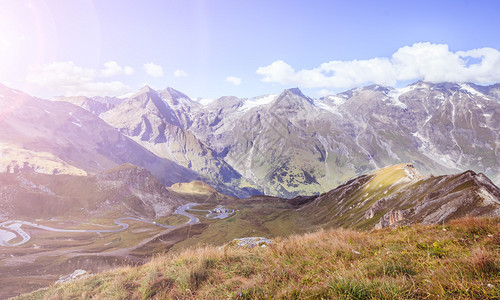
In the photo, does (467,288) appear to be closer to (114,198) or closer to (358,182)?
(358,182)

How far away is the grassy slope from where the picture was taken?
202 inches

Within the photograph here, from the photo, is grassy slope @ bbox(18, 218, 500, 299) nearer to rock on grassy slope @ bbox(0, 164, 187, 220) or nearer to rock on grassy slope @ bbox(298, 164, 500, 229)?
rock on grassy slope @ bbox(298, 164, 500, 229)

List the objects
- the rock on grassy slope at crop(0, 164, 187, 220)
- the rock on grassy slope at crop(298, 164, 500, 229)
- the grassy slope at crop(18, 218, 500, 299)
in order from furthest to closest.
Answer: the rock on grassy slope at crop(0, 164, 187, 220) → the rock on grassy slope at crop(298, 164, 500, 229) → the grassy slope at crop(18, 218, 500, 299)

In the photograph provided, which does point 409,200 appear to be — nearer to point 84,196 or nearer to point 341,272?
point 341,272

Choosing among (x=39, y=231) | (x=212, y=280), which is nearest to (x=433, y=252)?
(x=212, y=280)

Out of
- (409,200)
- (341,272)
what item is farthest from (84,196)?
(341,272)

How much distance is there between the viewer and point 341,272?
A: 6.45m

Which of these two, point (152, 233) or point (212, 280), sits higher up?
point (212, 280)

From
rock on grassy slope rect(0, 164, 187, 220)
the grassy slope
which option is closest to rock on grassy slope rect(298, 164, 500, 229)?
the grassy slope

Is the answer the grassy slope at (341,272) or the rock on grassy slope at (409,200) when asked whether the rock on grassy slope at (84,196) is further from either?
the grassy slope at (341,272)

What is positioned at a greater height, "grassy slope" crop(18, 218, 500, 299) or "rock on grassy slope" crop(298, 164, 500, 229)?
"grassy slope" crop(18, 218, 500, 299)

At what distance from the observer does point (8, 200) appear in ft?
403

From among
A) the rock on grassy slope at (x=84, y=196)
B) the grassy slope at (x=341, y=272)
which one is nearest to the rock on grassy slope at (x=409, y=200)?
the grassy slope at (x=341, y=272)

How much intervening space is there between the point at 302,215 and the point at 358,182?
150ft
